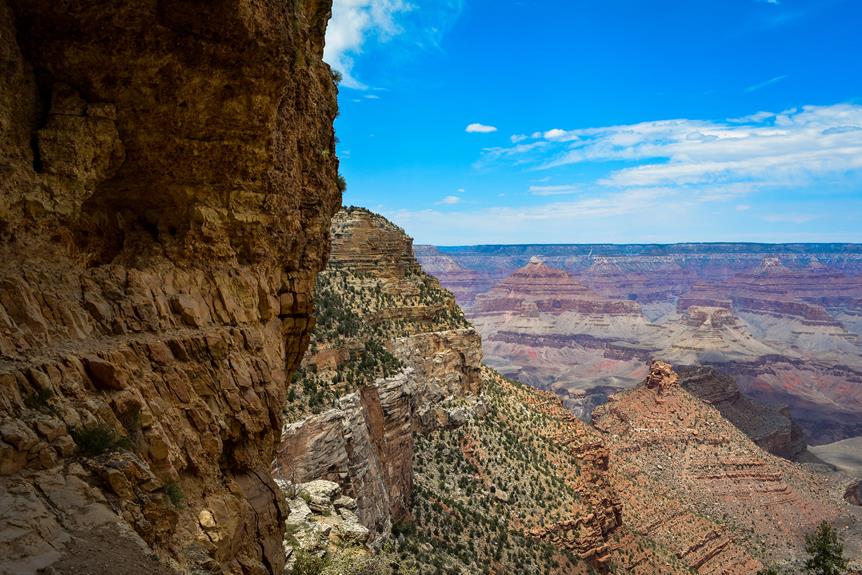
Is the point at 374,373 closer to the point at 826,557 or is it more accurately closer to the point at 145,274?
the point at 145,274

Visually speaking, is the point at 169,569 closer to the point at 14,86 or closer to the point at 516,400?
the point at 14,86

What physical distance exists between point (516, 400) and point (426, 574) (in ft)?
87.9

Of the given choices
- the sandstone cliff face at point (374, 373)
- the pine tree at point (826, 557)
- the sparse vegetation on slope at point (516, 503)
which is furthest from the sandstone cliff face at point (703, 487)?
the sandstone cliff face at point (374, 373)

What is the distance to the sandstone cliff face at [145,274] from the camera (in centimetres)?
644

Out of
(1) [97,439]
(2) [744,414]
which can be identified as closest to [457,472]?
(1) [97,439]

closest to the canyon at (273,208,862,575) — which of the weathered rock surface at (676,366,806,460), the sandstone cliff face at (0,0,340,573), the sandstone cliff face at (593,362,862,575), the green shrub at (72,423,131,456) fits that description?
the sandstone cliff face at (593,362,862,575)

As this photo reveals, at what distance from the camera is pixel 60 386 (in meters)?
6.92

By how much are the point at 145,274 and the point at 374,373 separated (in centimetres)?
2330

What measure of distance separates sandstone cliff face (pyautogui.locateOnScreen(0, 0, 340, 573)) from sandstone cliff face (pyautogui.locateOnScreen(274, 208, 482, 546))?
12210 millimetres

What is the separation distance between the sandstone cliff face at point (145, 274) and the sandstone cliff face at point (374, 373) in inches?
481

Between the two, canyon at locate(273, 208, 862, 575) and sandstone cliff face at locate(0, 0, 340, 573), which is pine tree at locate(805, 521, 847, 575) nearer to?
canyon at locate(273, 208, 862, 575)

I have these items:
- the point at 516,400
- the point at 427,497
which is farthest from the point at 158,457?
the point at 516,400

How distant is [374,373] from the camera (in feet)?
105

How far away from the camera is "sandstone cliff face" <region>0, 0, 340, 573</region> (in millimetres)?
6438
